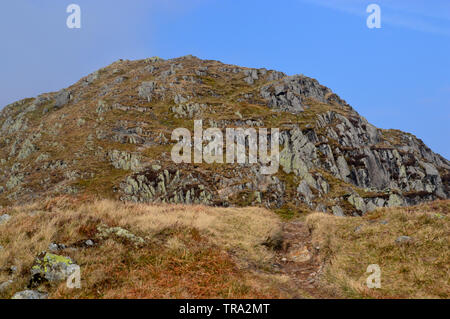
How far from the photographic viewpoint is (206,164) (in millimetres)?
50844

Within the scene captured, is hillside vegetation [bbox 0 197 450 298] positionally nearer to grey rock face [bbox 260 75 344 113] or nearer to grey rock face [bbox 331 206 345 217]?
grey rock face [bbox 331 206 345 217]

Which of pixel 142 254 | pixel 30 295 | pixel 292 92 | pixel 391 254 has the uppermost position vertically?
pixel 292 92

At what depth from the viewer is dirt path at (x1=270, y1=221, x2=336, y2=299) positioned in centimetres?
902

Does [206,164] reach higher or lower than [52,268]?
higher

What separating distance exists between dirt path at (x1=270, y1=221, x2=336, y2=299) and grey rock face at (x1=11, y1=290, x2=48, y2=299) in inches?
278

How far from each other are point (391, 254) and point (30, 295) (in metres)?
12.0

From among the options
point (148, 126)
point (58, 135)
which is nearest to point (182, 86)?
point (148, 126)

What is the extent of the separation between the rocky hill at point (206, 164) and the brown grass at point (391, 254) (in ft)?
91.8

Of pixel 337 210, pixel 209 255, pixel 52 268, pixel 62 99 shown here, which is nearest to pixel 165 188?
pixel 337 210

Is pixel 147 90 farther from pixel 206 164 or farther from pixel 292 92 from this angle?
pixel 292 92

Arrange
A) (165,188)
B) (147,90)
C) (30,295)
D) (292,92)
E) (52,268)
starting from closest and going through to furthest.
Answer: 1. (30,295)
2. (52,268)
3. (165,188)
4. (292,92)
5. (147,90)

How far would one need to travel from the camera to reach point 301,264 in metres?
12.1

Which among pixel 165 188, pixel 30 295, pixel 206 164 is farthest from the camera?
pixel 206 164

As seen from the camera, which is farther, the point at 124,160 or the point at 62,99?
the point at 62,99
